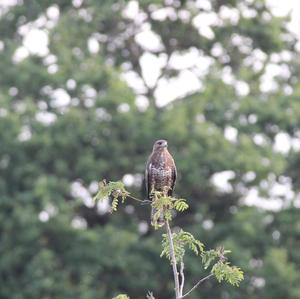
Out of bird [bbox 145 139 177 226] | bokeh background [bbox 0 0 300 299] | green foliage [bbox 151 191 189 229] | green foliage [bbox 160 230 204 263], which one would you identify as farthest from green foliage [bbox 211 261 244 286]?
bokeh background [bbox 0 0 300 299]

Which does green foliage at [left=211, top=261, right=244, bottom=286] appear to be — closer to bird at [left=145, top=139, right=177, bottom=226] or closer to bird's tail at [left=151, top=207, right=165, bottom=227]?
bird's tail at [left=151, top=207, right=165, bottom=227]

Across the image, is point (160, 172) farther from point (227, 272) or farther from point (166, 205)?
point (227, 272)

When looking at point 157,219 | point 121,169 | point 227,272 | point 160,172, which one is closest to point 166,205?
point 157,219

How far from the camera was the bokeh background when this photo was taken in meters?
18.0

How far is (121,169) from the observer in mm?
18844

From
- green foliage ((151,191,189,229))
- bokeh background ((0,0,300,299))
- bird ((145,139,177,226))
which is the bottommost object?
bokeh background ((0,0,300,299))

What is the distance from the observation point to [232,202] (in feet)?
64.3

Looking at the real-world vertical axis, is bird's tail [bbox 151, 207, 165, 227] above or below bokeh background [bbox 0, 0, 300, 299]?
above

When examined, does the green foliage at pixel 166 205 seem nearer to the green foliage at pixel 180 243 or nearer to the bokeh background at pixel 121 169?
the green foliage at pixel 180 243

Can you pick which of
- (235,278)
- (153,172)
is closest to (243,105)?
(153,172)

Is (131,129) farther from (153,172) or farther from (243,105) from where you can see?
(153,172)

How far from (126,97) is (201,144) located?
1.48 m

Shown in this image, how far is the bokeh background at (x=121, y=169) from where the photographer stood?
1802 cm

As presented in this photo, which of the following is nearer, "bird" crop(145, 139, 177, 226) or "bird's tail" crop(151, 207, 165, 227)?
"bird's tail" crop(151, 207, 165, 227)
